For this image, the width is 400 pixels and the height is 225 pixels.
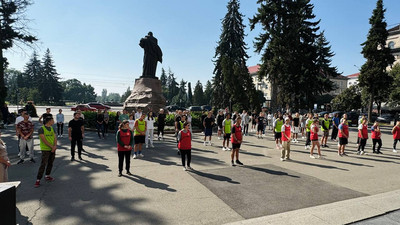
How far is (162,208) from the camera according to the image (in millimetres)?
4652

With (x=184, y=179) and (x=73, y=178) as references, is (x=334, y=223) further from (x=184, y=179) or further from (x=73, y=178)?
(x=73, y=178)

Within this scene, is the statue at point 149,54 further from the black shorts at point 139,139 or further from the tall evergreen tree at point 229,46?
the tall evergreen tree at point 229,46

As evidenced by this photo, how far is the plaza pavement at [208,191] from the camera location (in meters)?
4.32

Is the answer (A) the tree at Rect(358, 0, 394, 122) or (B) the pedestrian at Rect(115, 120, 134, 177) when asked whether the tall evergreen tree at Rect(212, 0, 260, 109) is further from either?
(B) the pedestrian at Rect(115, 120, 134, 177)

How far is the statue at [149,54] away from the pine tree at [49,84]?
2421 inches

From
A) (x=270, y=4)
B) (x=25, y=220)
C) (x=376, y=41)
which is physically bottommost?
(x=25, y=220)

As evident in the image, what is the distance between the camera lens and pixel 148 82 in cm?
1881

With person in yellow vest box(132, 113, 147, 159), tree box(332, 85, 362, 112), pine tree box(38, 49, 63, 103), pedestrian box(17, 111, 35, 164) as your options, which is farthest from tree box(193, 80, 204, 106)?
pedestrian box(17, 111, 35, 164)

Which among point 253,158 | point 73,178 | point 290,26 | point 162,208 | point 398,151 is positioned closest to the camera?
point 162,208

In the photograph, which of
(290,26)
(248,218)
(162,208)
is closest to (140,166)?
(162,208)

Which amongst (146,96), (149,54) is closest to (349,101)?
(149,54)

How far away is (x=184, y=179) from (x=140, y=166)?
2.01m

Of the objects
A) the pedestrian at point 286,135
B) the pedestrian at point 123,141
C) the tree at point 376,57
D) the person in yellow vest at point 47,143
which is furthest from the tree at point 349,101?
the person in yellow vest at point 47,143

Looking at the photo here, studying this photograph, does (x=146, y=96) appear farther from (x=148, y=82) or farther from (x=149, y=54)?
(x=149, y=54)
